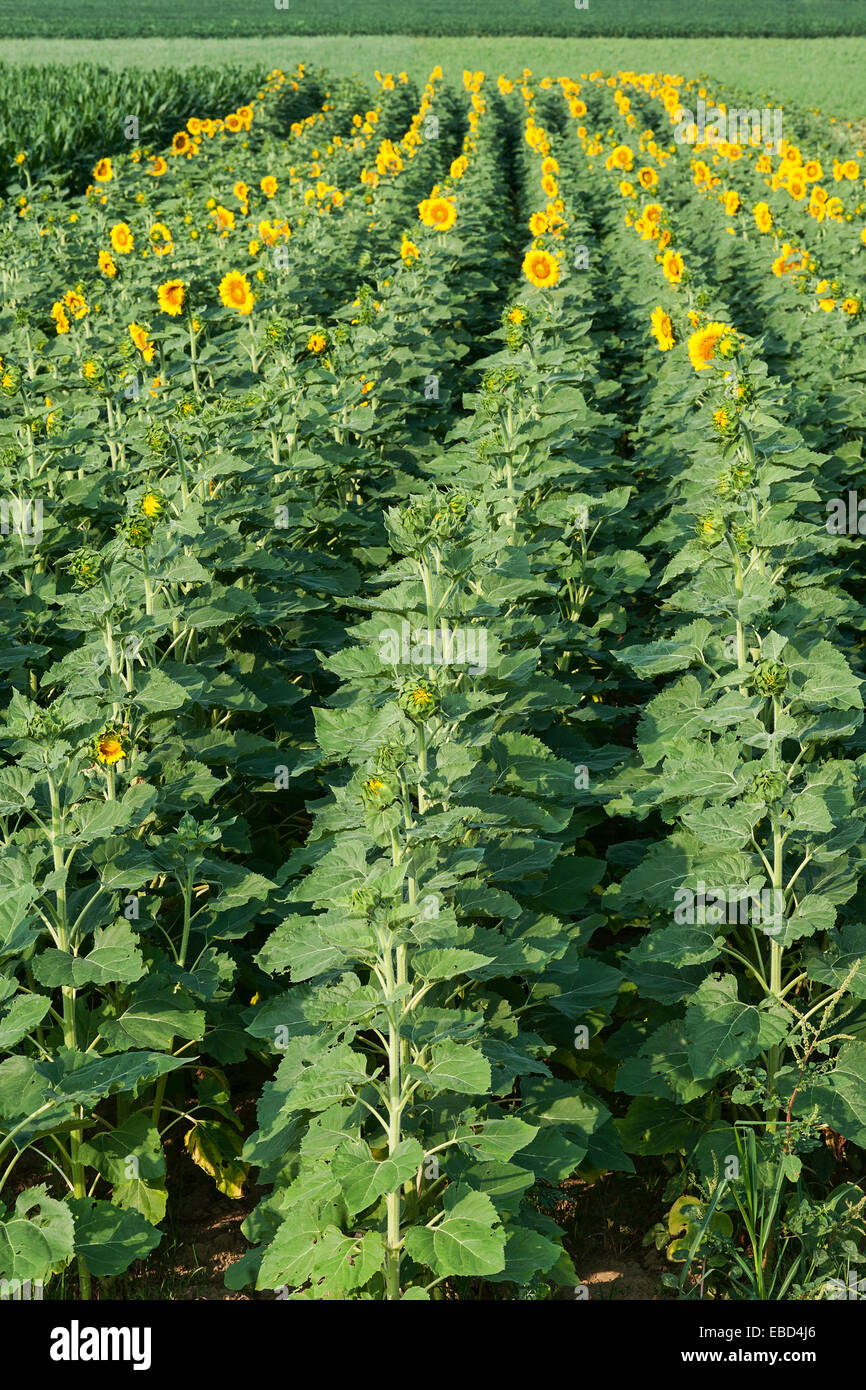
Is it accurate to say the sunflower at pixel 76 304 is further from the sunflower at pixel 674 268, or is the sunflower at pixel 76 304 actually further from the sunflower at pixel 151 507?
the sunflower at pixel 151 507

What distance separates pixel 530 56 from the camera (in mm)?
38781

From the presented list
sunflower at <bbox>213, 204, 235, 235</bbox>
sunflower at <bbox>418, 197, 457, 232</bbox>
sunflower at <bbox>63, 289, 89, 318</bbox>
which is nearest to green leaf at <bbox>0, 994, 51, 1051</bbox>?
sunflower at <bbox>63, 289, 89, 318</bbox>

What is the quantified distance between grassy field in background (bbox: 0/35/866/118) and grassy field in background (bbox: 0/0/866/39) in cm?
412

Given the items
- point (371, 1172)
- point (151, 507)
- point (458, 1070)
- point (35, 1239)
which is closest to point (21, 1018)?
point (35, 1239)

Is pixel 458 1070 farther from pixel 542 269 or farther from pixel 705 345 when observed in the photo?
pixel 542 269

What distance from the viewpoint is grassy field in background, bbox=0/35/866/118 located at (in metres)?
35.1

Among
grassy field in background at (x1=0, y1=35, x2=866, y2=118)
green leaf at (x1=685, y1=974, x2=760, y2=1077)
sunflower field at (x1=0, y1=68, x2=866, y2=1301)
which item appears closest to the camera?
sunflower field at (x1=0, y1=68, x2=866, y2=1301)

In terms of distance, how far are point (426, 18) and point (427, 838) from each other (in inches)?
2230

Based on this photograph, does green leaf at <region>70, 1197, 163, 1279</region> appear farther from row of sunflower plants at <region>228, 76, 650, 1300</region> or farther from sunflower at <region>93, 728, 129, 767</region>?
sunflower at <region>93, 728, 129, 767</region>

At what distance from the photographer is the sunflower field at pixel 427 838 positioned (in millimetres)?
2984

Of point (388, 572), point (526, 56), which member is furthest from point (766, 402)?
point (526, 56)

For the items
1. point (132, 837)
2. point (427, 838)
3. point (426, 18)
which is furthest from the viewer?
point (426, 18)

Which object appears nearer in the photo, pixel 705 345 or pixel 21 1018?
pixel 21 1018

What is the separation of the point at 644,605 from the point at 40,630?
3193 mm
